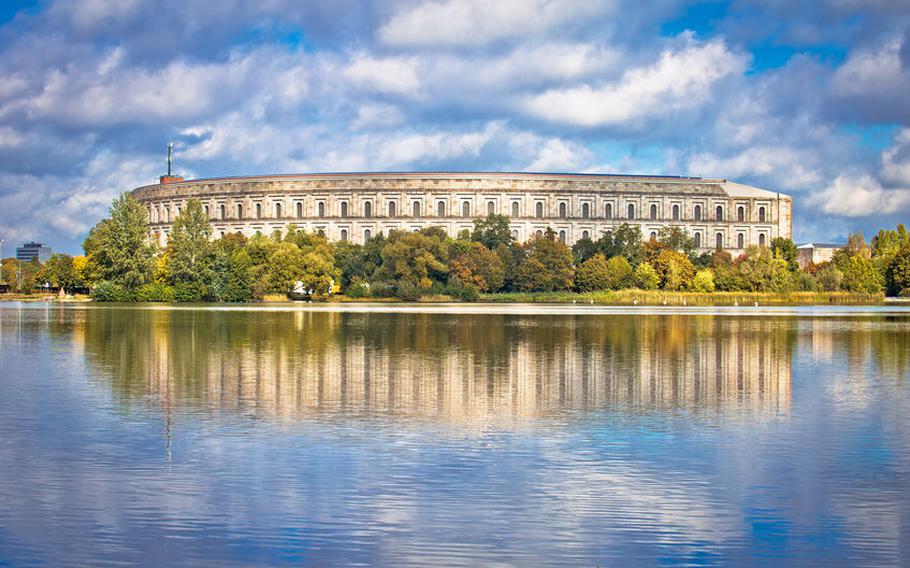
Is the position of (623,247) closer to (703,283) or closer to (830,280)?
(703,283)

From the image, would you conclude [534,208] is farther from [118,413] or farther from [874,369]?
[118,413]

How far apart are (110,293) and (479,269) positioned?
31.1 meters

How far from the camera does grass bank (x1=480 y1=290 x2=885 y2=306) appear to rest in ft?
281

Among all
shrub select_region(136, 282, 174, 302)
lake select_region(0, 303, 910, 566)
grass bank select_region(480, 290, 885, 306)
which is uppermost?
shrub select_region(136, 282, 174, 302)

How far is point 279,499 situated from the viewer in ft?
32.9

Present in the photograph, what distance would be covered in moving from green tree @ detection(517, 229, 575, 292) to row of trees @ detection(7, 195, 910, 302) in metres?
0.11

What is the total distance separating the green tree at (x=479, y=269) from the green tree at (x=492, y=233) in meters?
11.2

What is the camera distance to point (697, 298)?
8688cm

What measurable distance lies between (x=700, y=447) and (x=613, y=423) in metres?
2.09

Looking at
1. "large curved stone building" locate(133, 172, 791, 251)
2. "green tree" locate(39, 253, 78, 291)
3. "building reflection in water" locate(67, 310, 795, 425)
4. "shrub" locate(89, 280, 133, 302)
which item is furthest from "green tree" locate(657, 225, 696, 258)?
"building reflection in water" locate(67, 310, 795, 425)

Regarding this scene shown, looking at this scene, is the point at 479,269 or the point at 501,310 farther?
the point at 479,269

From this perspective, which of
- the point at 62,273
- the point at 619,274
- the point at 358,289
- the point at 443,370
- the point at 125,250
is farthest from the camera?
the point at 62,273

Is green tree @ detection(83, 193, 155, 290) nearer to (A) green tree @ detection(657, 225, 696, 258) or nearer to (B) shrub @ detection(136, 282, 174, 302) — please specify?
(B) shrub @ detection(136, 282, 174, 302)

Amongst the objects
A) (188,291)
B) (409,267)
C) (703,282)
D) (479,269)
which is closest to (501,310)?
(409,267)
